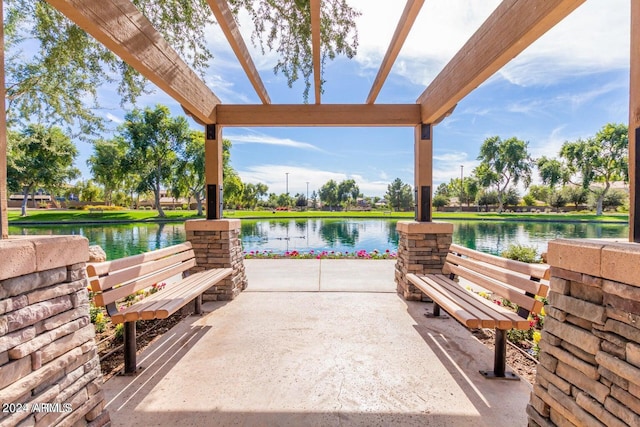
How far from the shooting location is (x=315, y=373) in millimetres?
2236

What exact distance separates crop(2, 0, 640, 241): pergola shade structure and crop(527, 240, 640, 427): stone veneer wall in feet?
1.28

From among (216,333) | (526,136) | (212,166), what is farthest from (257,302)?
(526,136)

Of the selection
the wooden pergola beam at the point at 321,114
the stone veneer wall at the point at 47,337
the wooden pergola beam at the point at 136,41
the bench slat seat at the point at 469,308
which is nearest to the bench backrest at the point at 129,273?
the stone veneer wall at the point at 47,337

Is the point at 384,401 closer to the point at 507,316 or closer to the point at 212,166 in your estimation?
the point at 507,316

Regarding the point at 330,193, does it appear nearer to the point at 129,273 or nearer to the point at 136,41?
the point at 136,41

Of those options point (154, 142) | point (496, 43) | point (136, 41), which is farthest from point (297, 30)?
point (154, 142)

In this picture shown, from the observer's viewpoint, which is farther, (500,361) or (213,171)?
(213,171)

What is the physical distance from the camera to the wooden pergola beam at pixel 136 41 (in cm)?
195

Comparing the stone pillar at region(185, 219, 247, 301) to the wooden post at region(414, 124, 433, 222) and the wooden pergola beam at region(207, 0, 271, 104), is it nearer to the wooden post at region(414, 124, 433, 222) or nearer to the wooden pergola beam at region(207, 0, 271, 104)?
the wooden pergola beam at region(207, 0, 271, 104)

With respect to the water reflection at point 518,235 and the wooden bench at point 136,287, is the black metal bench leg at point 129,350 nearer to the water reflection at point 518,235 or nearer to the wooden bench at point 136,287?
the wooden bench at point 136,287

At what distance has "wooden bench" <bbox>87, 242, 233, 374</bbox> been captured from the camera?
215 centimetres

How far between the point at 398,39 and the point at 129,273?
10.3 ft

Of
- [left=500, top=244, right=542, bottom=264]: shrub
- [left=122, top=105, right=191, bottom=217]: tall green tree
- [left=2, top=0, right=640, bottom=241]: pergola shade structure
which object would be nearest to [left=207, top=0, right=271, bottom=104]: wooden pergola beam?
[left=2, top=0, right=640, bottom=241]: pergola shade structure

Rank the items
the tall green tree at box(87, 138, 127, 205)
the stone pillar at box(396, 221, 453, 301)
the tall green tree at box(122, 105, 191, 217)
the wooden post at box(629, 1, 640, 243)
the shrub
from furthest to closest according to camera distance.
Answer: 1. the tall green tree at box(122, 105, 191, 217)
2. the tall green tree at box(87, 138, 127, 205)
3. the shrub
4. the stone pillar at box(396, 221, 453, 301)
5. the wooden post at box(629, 1, 640, 243)
